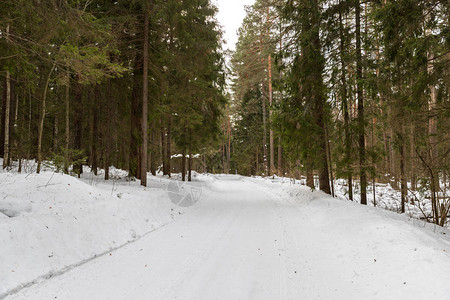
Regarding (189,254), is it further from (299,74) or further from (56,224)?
(299,74)

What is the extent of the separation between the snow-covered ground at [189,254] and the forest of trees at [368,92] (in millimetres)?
2713

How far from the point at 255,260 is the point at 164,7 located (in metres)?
8.61

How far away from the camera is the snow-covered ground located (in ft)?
10.3

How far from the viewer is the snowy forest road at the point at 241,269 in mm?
3111

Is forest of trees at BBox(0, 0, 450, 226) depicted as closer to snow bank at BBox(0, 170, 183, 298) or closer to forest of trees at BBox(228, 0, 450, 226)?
forest of trees at BBox(228, 0, 450, 226)

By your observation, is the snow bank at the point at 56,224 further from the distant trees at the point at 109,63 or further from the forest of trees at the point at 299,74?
the forest of trees at the point at 299,74

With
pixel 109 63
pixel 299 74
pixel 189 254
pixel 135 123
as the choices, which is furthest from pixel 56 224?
pixel 299 74

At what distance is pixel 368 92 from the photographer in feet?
24.0

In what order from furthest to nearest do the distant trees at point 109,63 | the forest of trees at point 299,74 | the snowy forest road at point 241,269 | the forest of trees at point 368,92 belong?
1. the forest of trees at point 368,92
2. the forest of trees at point 299,74
3. the distant trees at point 109,63
4. the snowy forest road at point 241,269

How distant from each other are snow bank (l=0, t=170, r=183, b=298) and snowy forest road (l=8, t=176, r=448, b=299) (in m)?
0.31

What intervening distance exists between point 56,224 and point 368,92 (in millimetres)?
8755

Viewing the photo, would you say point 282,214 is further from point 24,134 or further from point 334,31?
point 24,134

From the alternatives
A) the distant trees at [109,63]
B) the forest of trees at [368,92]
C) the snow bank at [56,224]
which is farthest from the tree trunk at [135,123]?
the forest of trees at [368,92]

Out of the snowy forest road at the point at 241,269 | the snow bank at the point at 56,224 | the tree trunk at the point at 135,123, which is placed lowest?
the snowy forest road at the point at 241,269
